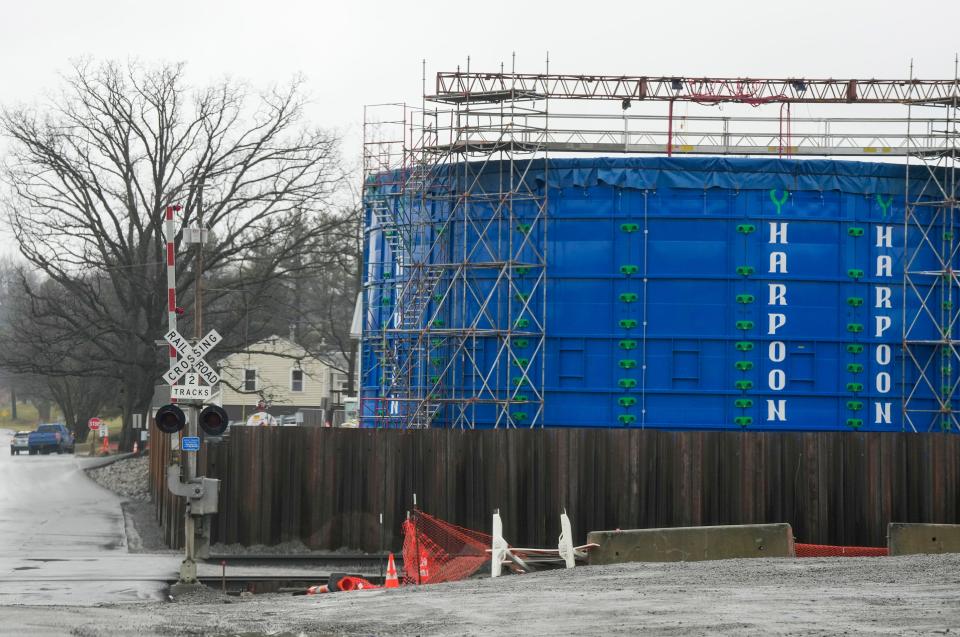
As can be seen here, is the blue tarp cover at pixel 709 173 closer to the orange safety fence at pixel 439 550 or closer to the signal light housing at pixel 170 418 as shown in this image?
the orange safety fence at pixel 439 550

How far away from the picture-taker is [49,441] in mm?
74938

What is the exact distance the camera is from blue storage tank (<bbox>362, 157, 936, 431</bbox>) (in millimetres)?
33219

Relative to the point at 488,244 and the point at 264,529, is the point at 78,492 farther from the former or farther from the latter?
the point at 264,529

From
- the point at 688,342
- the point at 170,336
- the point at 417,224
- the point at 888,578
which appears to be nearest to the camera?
the point at 888,578

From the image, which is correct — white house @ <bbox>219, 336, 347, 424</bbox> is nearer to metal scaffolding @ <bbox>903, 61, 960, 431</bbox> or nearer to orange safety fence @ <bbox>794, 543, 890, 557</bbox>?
metal scaffolding @ <bbox>903, 61, 960, 431</bbox>

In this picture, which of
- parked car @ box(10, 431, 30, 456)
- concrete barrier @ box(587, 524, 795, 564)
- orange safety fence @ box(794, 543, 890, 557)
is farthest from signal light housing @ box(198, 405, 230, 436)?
parked car @ box(10, 431, 30, 456)

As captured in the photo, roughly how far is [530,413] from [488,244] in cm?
405

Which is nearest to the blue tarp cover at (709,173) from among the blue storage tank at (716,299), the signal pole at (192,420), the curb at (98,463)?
the blue storage tank at (716,299)

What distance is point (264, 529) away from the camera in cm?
2578

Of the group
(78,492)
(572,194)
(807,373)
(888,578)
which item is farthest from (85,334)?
(888,578)

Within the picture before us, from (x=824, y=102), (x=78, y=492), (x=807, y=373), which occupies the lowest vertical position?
(x=78, y=492)

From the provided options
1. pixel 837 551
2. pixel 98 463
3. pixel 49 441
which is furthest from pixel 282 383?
pixel 837 551

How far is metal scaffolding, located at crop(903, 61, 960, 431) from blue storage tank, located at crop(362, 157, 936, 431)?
0.42m

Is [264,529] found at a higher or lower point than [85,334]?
lower
